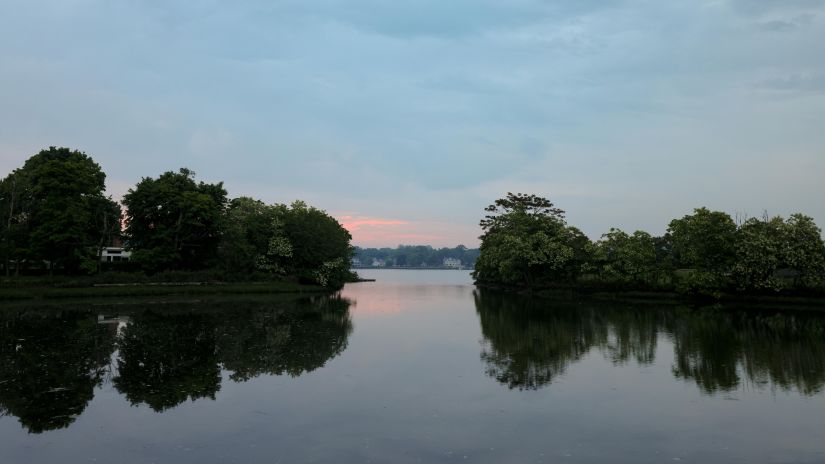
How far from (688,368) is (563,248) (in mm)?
43807

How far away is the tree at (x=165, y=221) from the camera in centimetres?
6662

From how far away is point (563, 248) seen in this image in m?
64.6

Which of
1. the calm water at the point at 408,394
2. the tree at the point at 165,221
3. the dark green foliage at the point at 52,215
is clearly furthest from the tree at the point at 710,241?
the dark green foliage at the point at 52,215

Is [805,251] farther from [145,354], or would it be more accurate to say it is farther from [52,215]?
[52,215]

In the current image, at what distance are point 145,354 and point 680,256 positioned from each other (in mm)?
52382

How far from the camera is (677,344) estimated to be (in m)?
27.5

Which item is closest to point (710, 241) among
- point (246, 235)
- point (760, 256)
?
point (760, 256)

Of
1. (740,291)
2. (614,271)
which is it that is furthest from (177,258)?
(740,291)

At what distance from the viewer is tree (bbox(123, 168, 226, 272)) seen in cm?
6662

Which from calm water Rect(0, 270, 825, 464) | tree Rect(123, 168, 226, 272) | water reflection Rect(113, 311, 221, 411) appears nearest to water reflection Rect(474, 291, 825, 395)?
calm water Rect(0, 270, 825, 464)

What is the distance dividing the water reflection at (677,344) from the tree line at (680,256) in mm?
7328

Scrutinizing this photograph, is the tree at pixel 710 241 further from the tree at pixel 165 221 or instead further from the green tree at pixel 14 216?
the green tree at pixel 14 216

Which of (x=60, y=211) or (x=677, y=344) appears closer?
(x=677, y=344)

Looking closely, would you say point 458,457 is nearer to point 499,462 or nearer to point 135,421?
point 499,462
